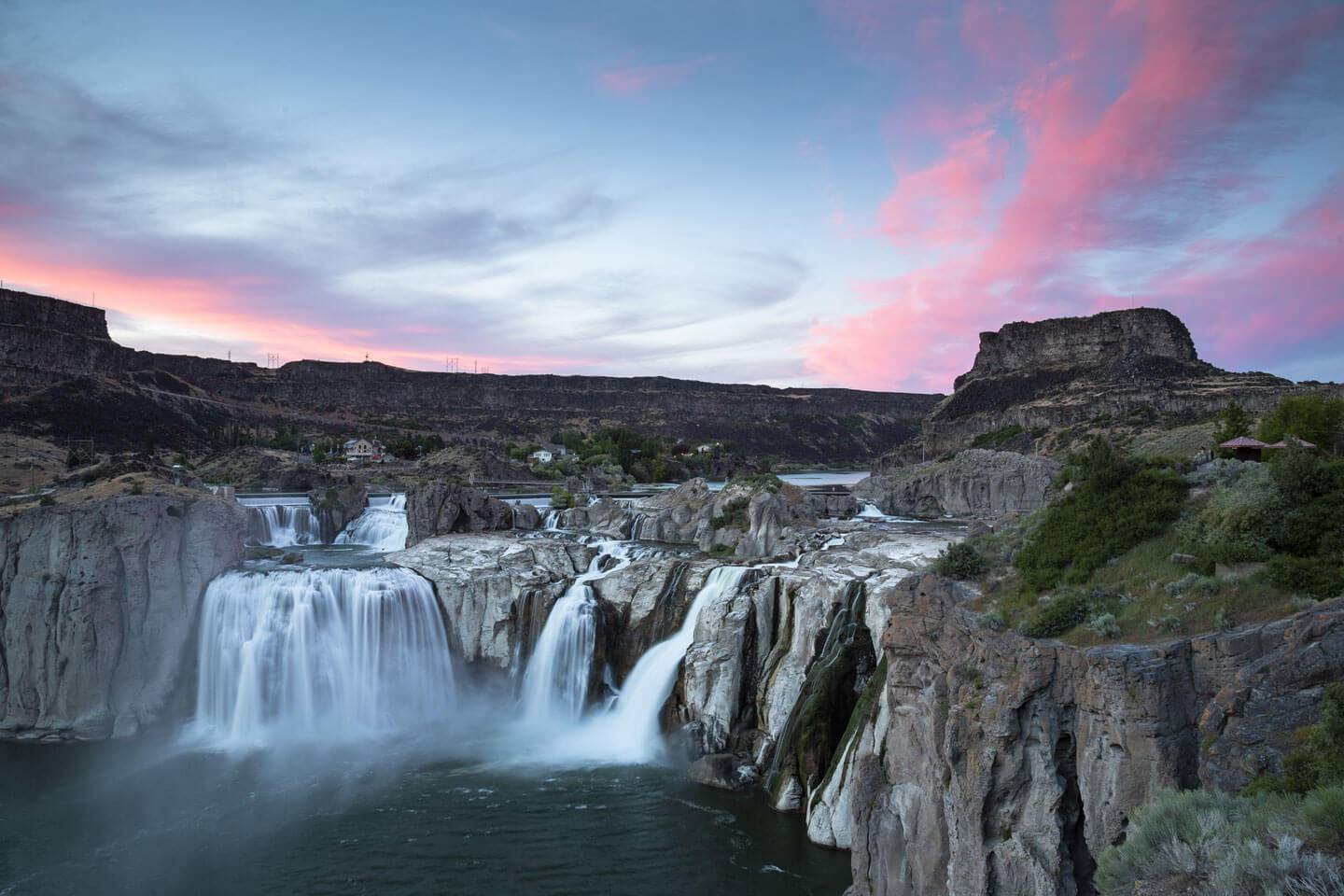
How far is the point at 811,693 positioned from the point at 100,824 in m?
18.7

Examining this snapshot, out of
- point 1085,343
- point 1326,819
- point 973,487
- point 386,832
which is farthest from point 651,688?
point 1085,343

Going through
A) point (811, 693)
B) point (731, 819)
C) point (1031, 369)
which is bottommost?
point (731, 819)

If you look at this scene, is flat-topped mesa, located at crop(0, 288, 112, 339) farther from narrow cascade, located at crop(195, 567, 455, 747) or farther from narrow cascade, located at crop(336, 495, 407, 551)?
narrow cascade, located at crop(195, 567, 455, 747)

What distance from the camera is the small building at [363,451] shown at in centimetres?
9800

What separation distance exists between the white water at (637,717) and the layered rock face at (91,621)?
47.3 feet

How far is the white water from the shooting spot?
2409 centimetres

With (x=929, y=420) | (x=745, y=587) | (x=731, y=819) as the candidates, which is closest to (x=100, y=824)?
(x=731, y=819)

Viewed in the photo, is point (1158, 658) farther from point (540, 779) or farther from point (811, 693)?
point (540, 779)

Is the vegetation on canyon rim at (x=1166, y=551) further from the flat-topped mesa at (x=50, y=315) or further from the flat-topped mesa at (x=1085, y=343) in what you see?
the flat-topped mesa at (x=50, y=315)

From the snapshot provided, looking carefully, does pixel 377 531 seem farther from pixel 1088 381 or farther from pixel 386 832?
pixel 1088 381

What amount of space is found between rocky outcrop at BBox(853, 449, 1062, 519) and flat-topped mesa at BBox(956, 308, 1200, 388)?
1701 inches

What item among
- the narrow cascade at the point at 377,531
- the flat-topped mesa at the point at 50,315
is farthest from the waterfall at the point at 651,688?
the flat-topped mesa at the point at 50,315

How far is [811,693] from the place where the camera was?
20625 mm

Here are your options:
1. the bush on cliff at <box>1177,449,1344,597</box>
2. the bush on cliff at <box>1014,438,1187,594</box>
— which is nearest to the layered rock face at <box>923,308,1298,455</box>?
the bush on cliff at <box>1014,438,1187,594</box>
